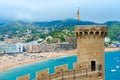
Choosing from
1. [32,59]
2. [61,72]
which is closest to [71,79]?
[61,72]

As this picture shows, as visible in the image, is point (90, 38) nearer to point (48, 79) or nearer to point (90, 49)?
point (90, 49)

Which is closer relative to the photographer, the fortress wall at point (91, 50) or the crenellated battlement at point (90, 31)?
the fortress wall at point (91, 50)

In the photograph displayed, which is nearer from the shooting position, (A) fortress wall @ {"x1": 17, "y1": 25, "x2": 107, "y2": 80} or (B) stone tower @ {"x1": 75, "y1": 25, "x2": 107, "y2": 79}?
(A) fortress wall @ {"x1": 17, "y1": 25, "x2": 107, "y2": 80}

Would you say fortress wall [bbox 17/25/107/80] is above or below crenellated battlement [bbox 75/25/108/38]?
below

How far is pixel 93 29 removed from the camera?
77.3 ft

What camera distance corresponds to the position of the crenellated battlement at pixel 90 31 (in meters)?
23.5

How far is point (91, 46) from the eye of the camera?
928 inches

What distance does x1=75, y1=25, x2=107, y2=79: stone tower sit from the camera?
2355 centimetres

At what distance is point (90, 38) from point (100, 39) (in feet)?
2.56

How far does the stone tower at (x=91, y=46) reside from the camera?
2355 cm

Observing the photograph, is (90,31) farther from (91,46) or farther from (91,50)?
(91,50)

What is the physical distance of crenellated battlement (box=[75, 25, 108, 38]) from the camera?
77.2ft

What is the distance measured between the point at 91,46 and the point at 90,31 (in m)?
1.11

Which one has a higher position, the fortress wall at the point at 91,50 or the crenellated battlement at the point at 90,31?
the crenellated battlement at the point at 90,31
